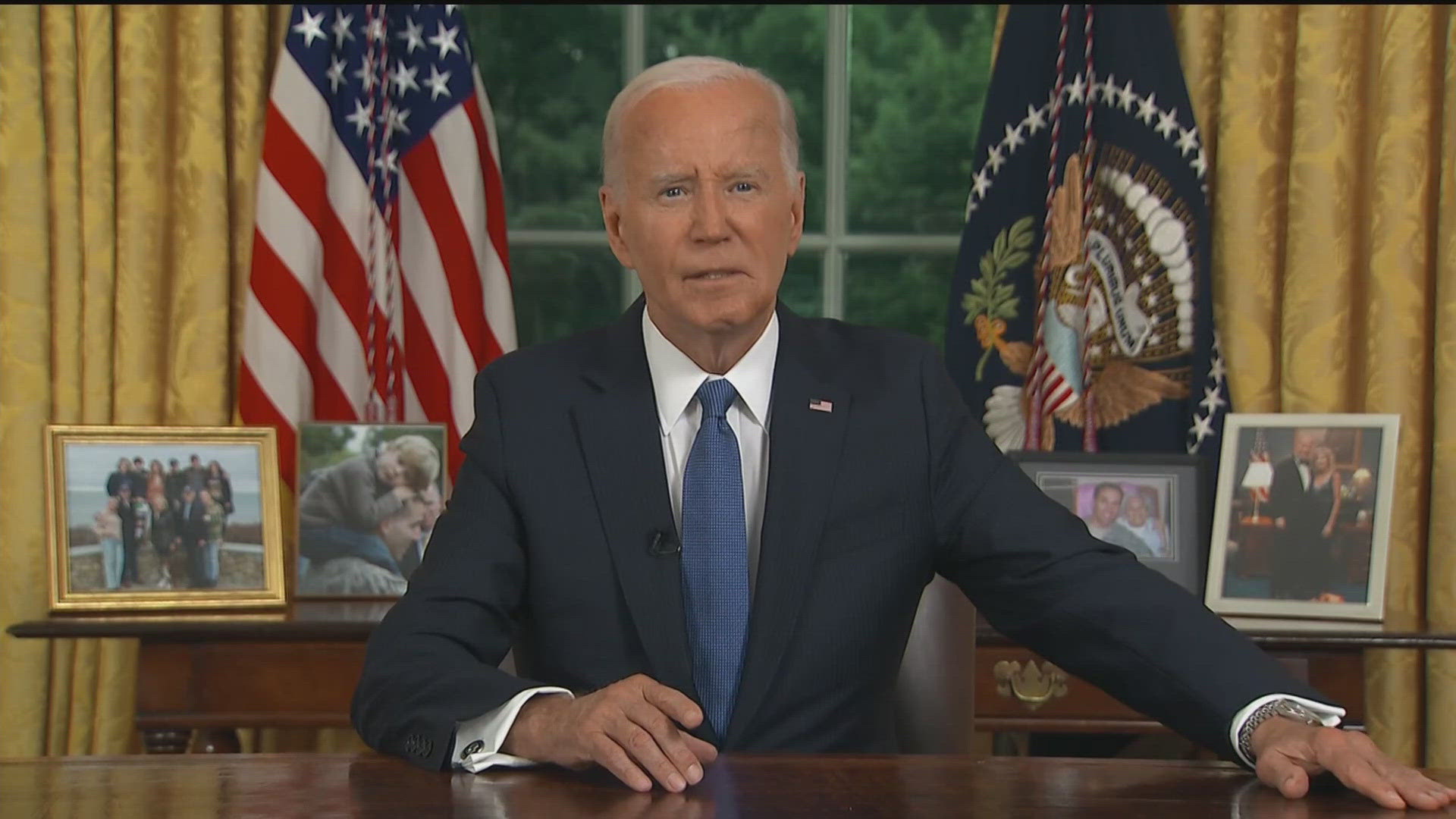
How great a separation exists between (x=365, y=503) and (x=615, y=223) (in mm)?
1226

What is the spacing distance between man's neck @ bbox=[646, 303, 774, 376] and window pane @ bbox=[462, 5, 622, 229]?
6.20 feet

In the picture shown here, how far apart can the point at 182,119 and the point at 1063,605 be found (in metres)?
2.38

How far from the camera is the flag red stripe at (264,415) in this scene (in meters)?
3.39

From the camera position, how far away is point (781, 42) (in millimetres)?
4086

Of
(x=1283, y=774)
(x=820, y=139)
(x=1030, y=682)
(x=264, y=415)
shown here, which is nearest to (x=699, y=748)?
(x=1283, y=774)

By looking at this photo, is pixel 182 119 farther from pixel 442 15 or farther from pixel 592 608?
pixel 592 608

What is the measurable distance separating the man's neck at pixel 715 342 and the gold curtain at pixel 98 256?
165 centimetres

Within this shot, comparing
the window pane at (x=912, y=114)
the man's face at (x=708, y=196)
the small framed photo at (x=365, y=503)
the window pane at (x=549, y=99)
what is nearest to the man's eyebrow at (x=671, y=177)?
the man's face at (x=708, y=196)

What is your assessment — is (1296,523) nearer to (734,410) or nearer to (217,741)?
(734,410)

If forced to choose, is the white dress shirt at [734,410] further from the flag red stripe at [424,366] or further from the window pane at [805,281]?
the window pane at [805,281]

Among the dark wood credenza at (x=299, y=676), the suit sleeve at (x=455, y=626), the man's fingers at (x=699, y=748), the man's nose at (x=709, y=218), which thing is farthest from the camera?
the dark wood credenza at (x=299, y=676)

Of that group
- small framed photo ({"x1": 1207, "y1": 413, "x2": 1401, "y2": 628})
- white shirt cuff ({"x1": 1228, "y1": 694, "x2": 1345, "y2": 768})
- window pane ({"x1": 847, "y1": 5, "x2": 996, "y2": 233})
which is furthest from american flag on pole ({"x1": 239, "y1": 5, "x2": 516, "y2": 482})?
white shirt cuff ({"x1": 1228, "y1": 694, "x2": 1345, "y2": 768})

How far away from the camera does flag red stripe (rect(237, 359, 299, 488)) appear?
3395 millimetres

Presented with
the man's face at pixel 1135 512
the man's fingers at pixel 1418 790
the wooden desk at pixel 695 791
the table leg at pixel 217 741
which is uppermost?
the man's face at pixel 1135 512
